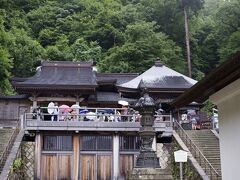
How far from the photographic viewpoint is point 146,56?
41031 mm

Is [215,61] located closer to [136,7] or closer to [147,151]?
[136,7]

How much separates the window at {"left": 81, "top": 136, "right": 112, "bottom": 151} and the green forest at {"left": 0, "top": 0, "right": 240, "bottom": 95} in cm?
1846

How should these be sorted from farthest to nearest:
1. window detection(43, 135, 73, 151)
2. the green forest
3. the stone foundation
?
the green forest → window detection(43, 135, 73, 151) → the stone foundation

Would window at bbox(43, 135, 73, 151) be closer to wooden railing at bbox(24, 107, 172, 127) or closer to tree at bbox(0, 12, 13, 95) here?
wooden railing at bbox(24, 107, 172, 127)

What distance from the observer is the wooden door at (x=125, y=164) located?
22125mm

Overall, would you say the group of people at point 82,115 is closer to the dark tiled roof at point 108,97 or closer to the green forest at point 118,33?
the dark tiled roof at point 108,97

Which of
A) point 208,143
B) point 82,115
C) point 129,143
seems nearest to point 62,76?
point 82,115

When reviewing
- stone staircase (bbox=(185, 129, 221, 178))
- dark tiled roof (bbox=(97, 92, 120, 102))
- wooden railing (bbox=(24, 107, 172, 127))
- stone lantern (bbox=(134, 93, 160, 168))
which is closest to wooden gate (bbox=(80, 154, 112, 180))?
wooden railing (bbox=(24, 107, 172, 127))

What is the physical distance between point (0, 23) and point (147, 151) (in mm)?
19942

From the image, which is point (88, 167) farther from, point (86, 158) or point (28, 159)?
point (28, 159)

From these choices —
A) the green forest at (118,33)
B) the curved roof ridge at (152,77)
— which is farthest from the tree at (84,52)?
the curved roof ridge at (152,77)

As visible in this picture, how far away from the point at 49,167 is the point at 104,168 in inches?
119

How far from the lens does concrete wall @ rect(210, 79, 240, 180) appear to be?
6414mm

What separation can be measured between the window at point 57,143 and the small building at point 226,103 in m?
15.6
